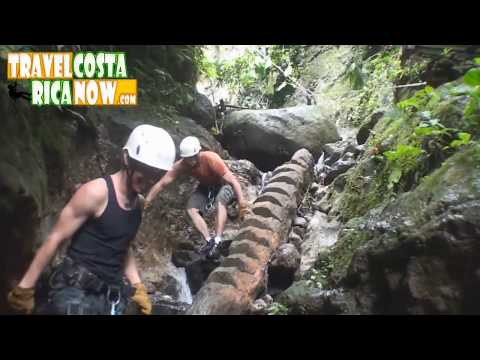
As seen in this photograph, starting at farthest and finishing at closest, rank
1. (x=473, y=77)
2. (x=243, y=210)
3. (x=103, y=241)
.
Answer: (x=243, y=210) < (x=473, y=77) < (x=103, y=241)

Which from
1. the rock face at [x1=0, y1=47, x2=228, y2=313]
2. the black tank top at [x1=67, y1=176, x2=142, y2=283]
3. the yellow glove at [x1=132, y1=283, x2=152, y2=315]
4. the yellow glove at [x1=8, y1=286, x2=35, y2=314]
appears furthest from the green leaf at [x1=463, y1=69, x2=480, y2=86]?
the yellow glove at [x1=8, y1=286, x2=35, y2=314]

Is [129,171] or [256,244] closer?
[129,171]

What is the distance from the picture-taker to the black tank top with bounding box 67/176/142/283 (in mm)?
2324

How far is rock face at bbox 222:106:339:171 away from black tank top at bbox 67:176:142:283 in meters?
1.62

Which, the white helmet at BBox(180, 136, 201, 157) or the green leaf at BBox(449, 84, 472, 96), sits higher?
the green leaf at BBox(449, 84, 472, 96)

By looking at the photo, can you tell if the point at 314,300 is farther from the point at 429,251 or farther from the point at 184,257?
the point at 184,257

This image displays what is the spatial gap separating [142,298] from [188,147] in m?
1.13

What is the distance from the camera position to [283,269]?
3250 mm

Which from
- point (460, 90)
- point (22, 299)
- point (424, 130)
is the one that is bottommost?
point (22, 299)

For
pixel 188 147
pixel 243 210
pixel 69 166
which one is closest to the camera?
pixel 69 166

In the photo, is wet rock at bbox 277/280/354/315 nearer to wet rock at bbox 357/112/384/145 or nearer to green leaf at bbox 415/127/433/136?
green leaf at bbox 415/127/433/136

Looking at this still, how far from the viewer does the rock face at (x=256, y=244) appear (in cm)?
292

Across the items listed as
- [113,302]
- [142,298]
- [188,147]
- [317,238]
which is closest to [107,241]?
[113,302]

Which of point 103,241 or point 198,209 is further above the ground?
point 198,209
